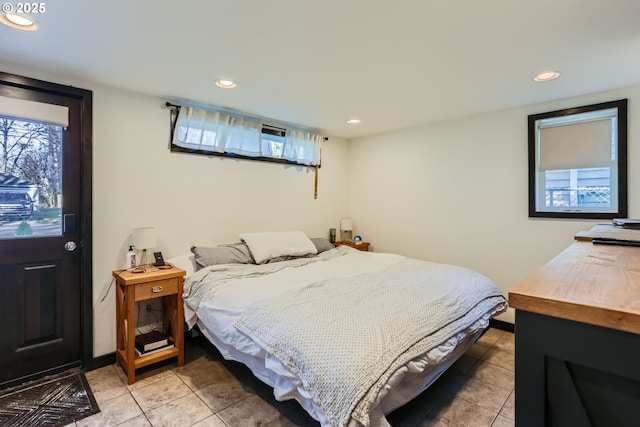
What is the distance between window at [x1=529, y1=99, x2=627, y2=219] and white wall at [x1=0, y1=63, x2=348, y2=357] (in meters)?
2.71

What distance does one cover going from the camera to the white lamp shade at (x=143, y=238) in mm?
2518

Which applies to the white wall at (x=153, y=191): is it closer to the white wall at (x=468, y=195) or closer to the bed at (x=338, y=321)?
the bed at (x=338, y=321)

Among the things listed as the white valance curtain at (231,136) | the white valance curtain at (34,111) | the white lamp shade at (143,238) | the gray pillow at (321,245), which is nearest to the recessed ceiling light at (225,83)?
the white valance curtain at (231,136)

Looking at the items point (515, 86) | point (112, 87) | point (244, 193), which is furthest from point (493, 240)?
point (112, 87)

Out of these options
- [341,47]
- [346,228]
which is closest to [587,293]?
[341,47]

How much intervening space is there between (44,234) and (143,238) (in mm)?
645

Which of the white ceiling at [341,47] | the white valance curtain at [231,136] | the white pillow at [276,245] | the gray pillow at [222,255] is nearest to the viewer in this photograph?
the white ceiling at [341,47]

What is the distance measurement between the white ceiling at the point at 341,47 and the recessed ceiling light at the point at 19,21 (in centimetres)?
5

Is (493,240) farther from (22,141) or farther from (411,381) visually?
(22,141)

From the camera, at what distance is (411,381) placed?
5.45 ft

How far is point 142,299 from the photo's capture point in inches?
92.7

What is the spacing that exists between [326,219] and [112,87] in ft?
9.02

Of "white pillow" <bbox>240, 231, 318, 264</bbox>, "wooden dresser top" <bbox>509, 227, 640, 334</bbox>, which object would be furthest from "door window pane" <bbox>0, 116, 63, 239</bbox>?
"wooden dresser top" <bbox>509, 227, 640, 334</bbox>

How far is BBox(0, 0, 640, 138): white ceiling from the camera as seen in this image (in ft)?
5.03
